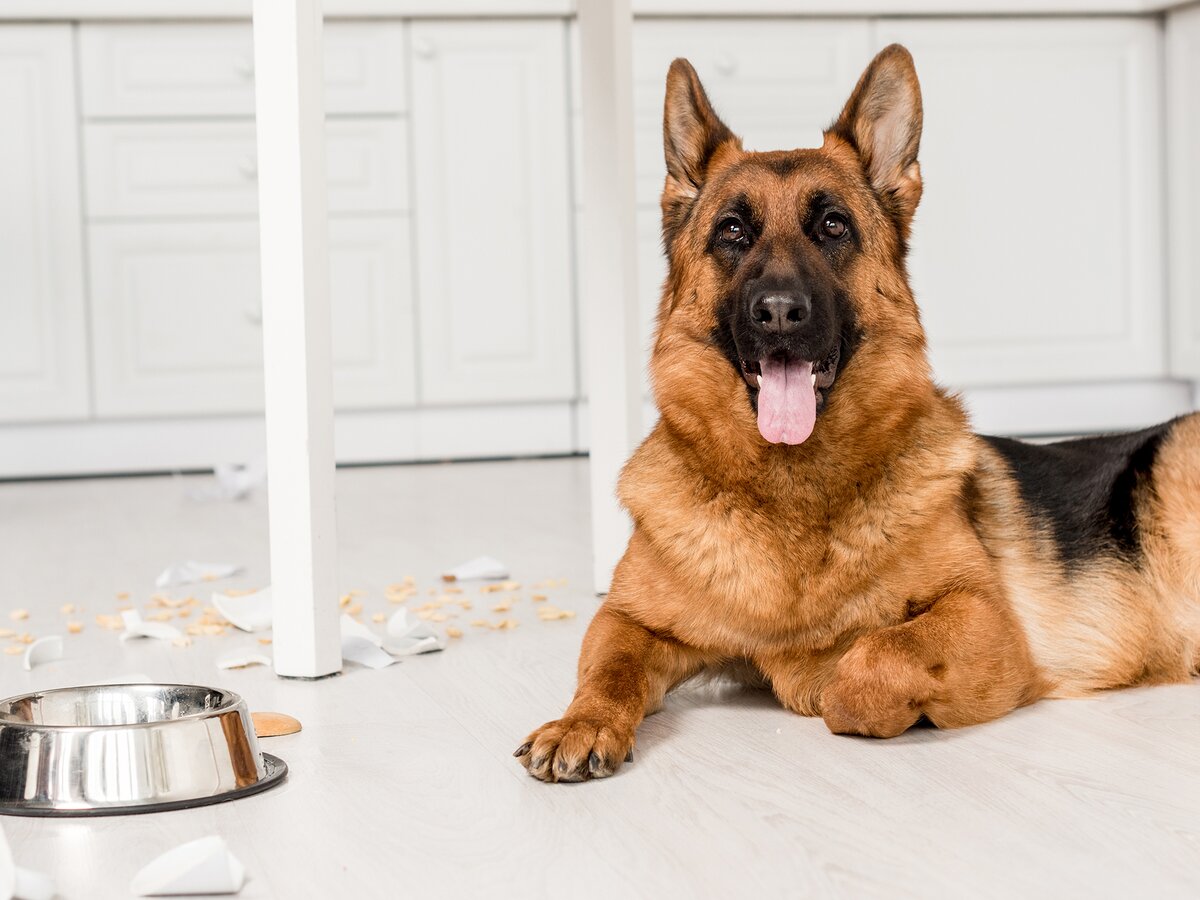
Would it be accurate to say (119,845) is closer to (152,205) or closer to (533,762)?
(533,762)

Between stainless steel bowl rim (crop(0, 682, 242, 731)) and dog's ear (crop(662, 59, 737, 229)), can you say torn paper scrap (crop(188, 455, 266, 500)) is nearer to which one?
dog's ear (crop(662, 59, 737, 229))

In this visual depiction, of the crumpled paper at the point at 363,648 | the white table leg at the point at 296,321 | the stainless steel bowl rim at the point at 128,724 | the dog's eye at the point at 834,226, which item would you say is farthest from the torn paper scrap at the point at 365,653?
the dog's eye at the point at 834,226

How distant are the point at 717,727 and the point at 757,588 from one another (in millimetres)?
175

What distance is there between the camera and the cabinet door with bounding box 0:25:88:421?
4.51m

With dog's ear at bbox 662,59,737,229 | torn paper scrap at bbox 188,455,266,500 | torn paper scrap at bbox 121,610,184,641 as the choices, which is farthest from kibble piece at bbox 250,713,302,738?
torn paper scrap at bbox 188,455,266,500

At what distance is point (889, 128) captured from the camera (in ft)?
6.37

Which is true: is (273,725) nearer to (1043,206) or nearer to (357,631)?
(357,631)

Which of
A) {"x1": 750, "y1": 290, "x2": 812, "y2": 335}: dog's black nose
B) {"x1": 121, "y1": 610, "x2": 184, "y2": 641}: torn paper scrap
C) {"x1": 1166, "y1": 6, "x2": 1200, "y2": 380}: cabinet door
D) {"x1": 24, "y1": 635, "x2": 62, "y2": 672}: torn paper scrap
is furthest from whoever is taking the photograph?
{"x1": 1166, "y1": 6, "x2": 1200, "y2": 380}: cabinet door

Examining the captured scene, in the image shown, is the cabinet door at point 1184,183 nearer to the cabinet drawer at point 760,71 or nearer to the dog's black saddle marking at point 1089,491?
the cabinet drawer at point 760,71

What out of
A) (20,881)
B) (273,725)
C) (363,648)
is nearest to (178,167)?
(363,648)

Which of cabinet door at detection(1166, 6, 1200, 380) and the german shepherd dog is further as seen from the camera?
cabinet door at detection(1166, 6, 1200, 380)

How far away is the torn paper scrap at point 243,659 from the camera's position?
211 cm

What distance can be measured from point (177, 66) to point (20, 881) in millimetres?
3845

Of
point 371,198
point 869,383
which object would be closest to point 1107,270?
point 371,198
